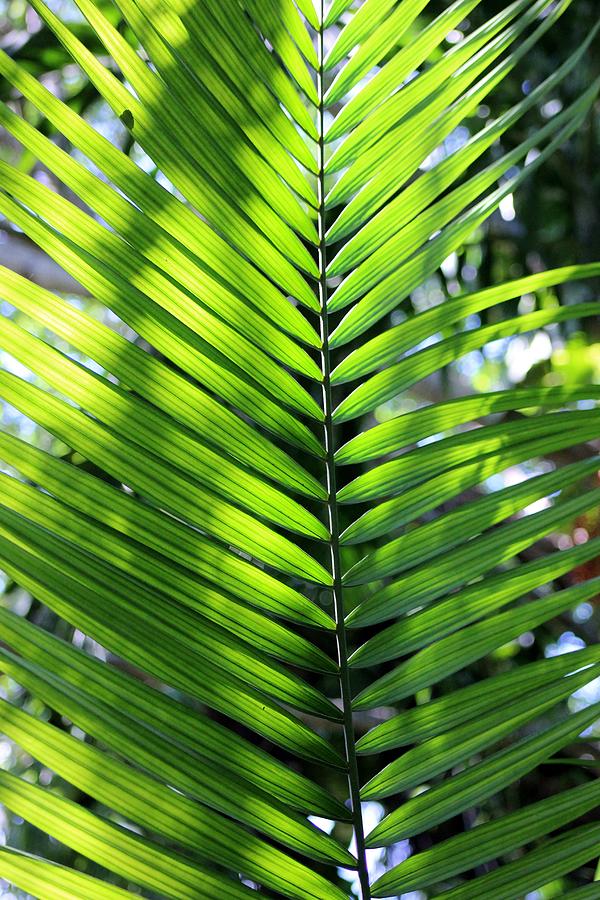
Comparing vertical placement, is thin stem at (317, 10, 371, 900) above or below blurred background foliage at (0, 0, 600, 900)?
below

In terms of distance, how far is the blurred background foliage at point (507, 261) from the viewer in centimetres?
129

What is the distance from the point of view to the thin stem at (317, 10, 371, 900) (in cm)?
40

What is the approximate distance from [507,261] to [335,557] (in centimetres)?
175

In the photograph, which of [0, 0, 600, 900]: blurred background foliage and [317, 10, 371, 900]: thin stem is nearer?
[317, 10, 371, 900]: thin stem

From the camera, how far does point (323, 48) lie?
564 mm

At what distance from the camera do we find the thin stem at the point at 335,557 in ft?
1.32

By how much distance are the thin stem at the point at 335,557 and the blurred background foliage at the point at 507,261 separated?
0.75 meters

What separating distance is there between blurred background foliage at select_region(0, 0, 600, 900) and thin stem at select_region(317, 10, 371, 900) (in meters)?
0.75

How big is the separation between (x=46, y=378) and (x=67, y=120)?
0.14m

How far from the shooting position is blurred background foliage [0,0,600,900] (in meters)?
1.29

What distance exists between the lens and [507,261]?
2.05 meters

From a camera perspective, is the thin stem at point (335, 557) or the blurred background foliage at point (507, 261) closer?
the thin stem at point (335, 557)

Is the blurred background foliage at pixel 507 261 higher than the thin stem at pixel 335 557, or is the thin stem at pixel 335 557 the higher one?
the blurred background foliage at pixel 507 261

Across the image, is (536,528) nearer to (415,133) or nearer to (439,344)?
(439,344)
